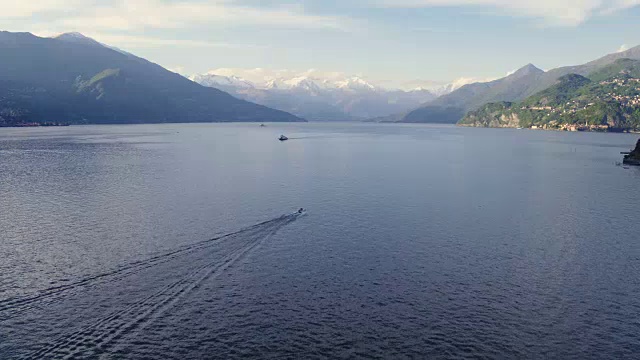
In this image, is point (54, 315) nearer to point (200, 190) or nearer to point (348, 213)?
point (348, 213)

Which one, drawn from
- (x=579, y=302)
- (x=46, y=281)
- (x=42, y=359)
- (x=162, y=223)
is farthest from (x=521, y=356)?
(x=162, y=223)

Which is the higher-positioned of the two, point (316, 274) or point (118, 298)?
point (118, 298)

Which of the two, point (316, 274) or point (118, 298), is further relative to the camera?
point (316, 274)

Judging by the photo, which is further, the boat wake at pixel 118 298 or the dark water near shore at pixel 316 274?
the dark water near shore at pixel 316 274

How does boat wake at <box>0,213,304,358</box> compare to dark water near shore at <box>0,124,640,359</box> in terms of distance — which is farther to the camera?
dark water near shore at <box>0,124,640,359</box>
